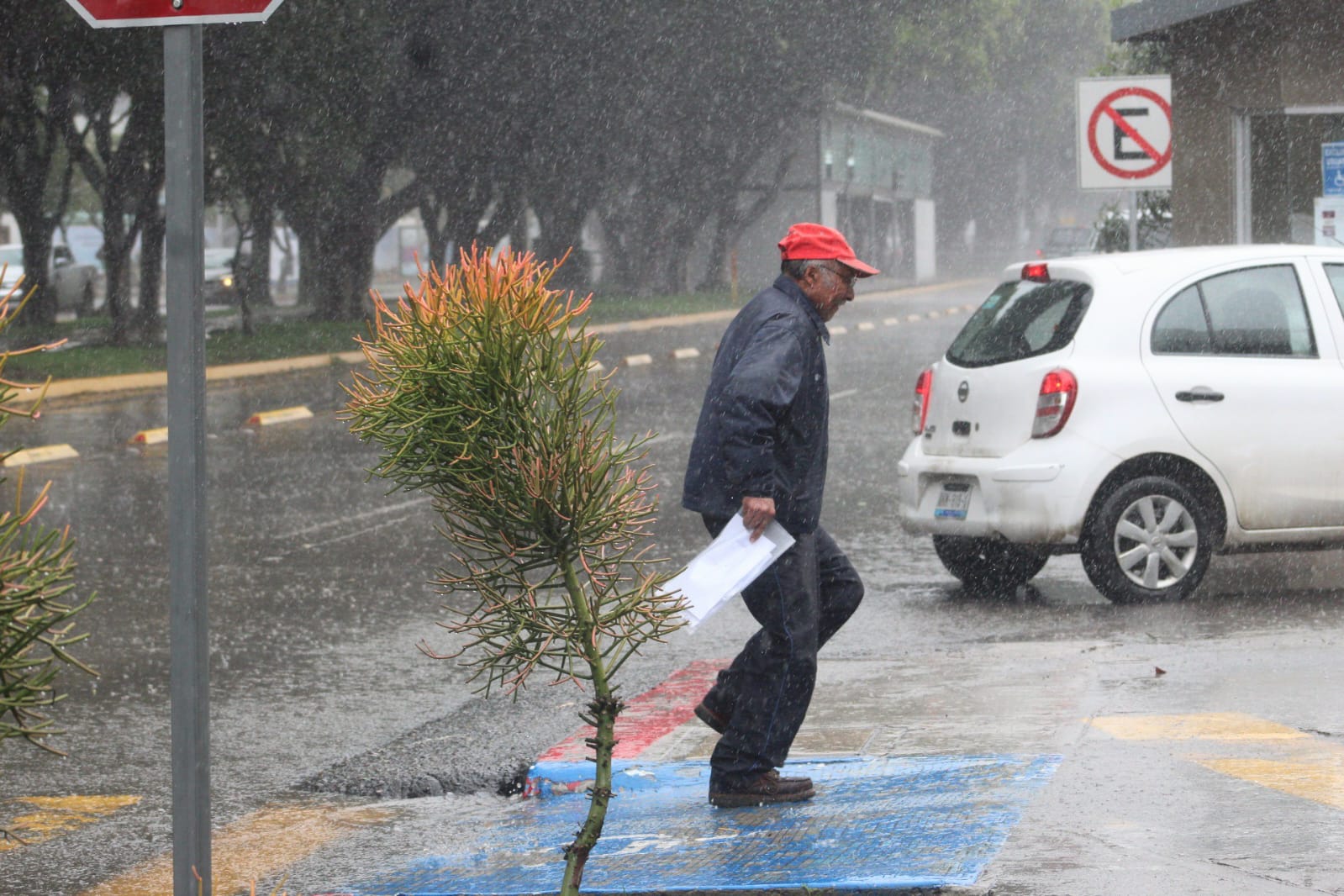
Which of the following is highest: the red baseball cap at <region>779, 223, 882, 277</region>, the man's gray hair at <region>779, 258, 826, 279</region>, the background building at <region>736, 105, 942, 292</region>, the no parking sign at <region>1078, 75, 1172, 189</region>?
the background building at <region>736, 105, 942, 292</region>

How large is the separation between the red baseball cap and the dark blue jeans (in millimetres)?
805

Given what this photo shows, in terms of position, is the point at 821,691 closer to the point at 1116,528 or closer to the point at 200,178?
the point at 1116,528

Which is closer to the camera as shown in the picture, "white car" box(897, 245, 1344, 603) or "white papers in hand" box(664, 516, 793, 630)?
"white papers in hand" box(664, 516, 793, 630)

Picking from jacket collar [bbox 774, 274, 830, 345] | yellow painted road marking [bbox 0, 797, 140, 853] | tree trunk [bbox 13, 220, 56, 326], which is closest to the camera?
jacket collar [bbox 774, 274, 830, 345]

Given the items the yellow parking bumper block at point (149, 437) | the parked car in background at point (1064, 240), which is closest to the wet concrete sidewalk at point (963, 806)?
the yellow parking bumper block at point (149, 437)

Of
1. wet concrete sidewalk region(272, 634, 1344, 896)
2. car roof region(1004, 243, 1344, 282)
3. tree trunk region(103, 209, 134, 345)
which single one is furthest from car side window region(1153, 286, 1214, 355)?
tree trunk region(103, 209, 134, 345)

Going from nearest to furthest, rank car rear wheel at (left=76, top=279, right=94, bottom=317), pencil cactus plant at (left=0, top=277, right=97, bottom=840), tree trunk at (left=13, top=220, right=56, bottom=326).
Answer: pencil cactus plant at (left=0, top=277, right=97, bottom=840) → tree trunk at (left=13, top=220, right=56, bottom=326) → car rear wheel at (left=76, top=279, right=94, bottom=317)

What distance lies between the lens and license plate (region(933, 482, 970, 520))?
841 centimetres

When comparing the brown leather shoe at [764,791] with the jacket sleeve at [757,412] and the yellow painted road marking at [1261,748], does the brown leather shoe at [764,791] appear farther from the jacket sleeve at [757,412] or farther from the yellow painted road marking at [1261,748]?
the yellow painted road marking at [1261,748]

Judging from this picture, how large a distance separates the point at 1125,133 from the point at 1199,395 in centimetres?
502

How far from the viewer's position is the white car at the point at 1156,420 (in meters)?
8.16

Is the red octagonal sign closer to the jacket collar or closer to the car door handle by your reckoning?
the jacket collar

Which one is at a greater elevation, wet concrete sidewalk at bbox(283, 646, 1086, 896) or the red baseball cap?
the red baseball cap

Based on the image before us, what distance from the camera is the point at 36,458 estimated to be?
1518 centimetres
